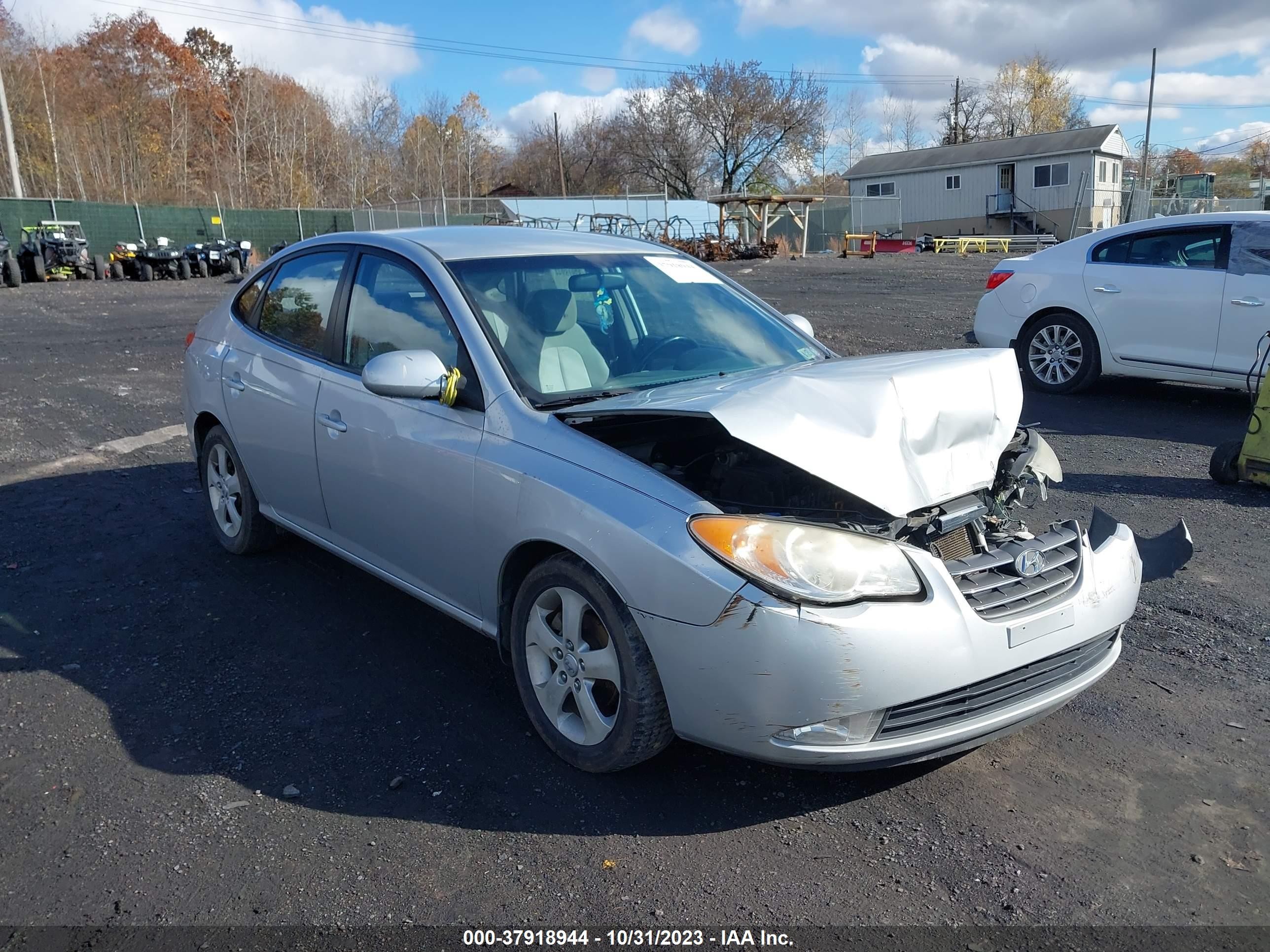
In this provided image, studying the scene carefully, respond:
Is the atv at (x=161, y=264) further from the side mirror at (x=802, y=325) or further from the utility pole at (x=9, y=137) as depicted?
→ the side mirror at (x=802, y=325)

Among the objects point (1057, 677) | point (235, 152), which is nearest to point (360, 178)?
A: point (235, 152)

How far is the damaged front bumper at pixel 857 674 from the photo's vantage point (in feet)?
8.49

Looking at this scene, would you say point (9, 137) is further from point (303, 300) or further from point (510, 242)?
point (510, 242)

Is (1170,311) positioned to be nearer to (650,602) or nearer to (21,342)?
(650,602)

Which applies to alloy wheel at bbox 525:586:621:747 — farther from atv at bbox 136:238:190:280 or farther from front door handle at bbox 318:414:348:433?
atv at bbox 136:238:190:280

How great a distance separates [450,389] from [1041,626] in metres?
2.08

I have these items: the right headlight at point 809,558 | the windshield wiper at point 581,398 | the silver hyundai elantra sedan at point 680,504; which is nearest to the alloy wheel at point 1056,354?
the silver hyundai elantra sedan at point 680,504

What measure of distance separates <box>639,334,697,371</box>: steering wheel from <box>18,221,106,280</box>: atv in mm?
28174

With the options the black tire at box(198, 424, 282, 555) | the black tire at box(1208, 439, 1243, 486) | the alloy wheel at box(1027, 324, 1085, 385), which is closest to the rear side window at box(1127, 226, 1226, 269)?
the alloy wheel at box(1027, 324, 1085, 385)

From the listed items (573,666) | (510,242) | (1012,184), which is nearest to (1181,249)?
(510,242)

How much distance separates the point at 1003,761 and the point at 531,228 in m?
2.99

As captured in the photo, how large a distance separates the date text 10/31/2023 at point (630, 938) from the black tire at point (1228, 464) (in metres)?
5.14

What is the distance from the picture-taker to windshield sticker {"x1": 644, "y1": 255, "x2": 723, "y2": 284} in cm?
439

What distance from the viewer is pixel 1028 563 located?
9.70 ft
